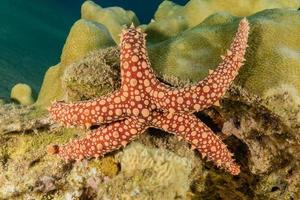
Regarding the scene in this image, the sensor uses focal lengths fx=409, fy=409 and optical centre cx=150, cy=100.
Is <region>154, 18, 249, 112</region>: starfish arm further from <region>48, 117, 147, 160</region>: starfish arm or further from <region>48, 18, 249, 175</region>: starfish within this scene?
<region>48, 117, 147, 160</region>: starfish arm

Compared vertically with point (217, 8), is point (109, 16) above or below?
above

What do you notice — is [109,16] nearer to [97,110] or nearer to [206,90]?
[97,110]

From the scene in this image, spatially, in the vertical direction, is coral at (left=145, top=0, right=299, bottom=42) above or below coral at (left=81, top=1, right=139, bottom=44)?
below

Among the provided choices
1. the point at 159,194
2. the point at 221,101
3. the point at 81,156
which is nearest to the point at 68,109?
the point at 81,156

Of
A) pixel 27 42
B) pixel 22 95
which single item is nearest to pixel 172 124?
pixel 22 95

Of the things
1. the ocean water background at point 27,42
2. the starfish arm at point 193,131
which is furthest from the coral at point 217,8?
the ocean water background at point 27,42

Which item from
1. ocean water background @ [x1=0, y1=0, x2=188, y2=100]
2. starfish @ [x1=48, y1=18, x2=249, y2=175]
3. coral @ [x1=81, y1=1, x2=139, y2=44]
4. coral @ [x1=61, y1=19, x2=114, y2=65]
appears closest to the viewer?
starfish @ [x1=48, y1=18, x2=249, y2=175]

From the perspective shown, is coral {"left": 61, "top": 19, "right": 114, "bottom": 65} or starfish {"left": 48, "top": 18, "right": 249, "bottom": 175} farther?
coral {"left": 61, "top": 19, "right": 114, "bottom": 65}

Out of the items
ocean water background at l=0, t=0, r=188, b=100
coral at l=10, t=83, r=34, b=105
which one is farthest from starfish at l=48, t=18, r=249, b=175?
ocean water background at l=0, t=0, r=188, b=100
